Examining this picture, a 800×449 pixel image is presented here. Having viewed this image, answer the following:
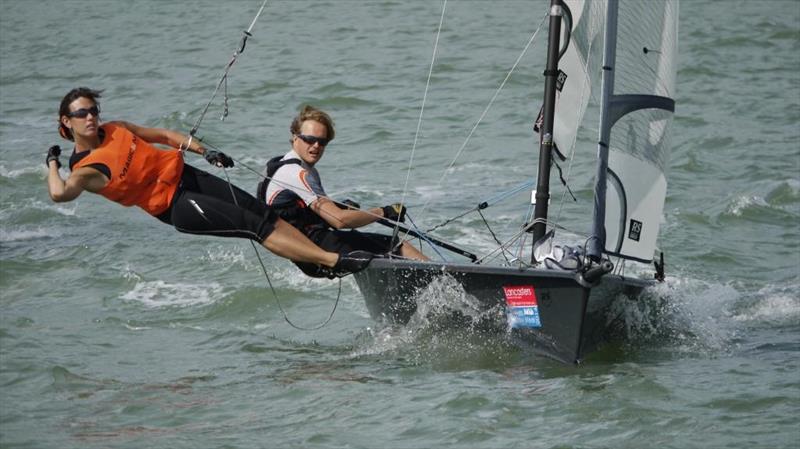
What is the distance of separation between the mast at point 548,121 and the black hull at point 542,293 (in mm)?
561

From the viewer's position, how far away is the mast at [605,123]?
7.09 metres

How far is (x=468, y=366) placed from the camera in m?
7.05

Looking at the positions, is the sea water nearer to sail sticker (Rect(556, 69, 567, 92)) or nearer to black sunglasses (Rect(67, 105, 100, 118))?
sail sticker (Rect(556, 69, 567, 92))

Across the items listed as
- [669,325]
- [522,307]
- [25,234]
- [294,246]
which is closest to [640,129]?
[669,325]

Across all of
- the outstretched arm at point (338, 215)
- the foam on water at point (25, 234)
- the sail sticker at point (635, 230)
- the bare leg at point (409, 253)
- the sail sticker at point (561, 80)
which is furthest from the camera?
the foam on water at point (25, 234)

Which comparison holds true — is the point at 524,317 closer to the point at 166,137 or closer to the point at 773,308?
the point at 166,137

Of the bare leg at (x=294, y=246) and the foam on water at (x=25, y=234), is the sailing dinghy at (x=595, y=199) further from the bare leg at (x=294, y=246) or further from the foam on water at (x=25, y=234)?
the foam on water at (x=25, y=234)

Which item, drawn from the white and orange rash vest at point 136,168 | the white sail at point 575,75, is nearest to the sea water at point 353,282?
the white and orange rash vest at point 136,168

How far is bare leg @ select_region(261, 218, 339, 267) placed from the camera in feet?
23.1

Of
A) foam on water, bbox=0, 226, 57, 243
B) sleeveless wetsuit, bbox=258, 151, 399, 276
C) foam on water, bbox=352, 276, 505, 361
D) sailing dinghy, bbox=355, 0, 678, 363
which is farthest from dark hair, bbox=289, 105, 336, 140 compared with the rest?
foam on water, bbox=0, 226, 57, 243

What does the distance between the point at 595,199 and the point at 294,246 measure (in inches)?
68.9

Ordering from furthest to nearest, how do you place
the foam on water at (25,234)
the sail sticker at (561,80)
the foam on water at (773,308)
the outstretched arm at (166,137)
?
the foam on water at (25,234) < the foam on water at (773,308) < the sail sticker at (561,80) < the outstretched arm at (166,137)

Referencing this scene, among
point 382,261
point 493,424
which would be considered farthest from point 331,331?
point 493,424

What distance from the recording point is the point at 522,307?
6.82m
